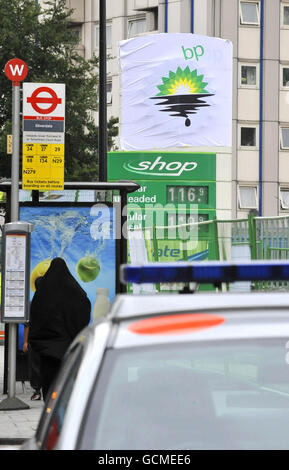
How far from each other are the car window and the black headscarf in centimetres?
739

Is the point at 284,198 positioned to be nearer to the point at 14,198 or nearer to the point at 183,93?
the point at 183,93

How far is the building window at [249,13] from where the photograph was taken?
5691cm

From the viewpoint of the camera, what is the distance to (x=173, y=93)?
31688 millimetres

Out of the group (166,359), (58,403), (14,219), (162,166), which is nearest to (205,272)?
(166,359)

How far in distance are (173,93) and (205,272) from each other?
2872cm

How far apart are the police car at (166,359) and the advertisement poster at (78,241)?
1120cm

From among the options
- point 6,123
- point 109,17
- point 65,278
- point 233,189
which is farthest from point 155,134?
point 109,17

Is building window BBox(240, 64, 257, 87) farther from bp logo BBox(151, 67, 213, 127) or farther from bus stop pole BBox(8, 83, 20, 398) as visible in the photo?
bus stop pole BBox(8, 83, 20, 398)

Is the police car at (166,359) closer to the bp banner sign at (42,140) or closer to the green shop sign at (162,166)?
the bp banner sign at (42,140)

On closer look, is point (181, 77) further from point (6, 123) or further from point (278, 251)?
point (278, 251)

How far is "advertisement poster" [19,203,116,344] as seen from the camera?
1461 cm

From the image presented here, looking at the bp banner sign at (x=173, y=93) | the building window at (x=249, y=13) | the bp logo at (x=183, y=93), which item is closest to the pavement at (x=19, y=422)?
the bp banner sign at (x=173, y=93)

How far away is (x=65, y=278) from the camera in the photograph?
11.5 metres

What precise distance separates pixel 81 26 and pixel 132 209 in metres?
40.3
